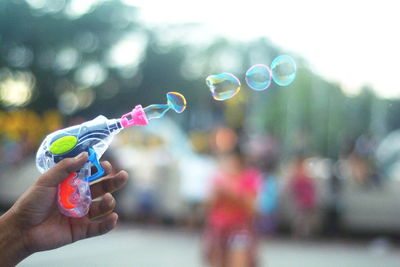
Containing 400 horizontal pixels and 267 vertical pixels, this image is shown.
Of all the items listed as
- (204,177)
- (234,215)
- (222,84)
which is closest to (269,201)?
(204,177)

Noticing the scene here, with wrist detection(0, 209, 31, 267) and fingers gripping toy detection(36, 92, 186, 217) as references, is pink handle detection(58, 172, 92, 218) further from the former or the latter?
wrist detection(0, 209, 31, 267)

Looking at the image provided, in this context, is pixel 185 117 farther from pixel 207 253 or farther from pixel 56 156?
pixel 56 156

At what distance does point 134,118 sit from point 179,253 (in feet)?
14.5

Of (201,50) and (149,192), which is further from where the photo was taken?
(201,50)

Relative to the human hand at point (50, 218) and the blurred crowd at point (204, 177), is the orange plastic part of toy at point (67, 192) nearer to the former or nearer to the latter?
the human hand at point (50, 218)

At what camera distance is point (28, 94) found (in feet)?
31.2

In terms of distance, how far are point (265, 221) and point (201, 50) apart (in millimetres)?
6832

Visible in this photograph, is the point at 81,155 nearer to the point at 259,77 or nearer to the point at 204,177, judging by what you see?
the point at 259,77

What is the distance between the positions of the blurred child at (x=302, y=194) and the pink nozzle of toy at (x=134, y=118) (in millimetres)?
5372

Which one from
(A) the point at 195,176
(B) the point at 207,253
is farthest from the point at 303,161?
(B) the point at 207,253

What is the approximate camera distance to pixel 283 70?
6.28 ft

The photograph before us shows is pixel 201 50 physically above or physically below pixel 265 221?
above

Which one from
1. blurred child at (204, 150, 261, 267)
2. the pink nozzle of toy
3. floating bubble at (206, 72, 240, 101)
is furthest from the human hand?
blurred child at (204, 150, 261, 267)

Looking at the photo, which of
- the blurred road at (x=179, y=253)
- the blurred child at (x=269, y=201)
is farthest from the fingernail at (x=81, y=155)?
the blurred child at (x=269, y=201)
